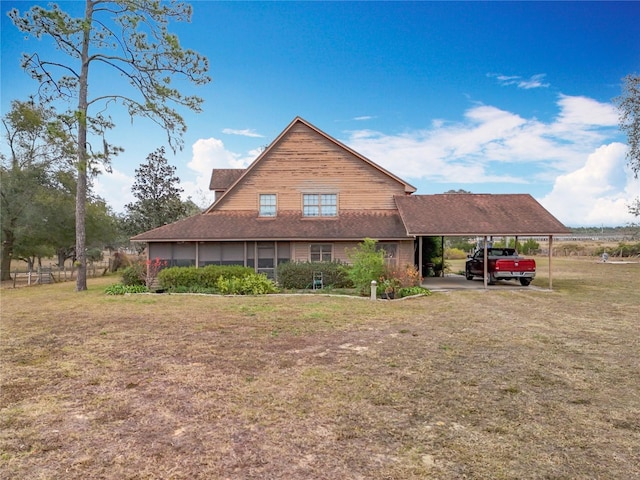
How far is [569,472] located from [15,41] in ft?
81.2

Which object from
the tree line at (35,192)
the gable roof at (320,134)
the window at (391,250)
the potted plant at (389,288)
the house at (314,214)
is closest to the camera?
the potted plant at (389,288)

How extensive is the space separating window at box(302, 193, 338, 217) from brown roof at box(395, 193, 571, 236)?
11.9 ft

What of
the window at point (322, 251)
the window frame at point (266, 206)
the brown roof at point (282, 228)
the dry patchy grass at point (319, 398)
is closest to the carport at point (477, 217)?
the brown roof at point (282, 228)

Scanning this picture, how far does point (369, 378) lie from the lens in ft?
20.6

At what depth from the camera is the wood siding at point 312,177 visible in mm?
22438

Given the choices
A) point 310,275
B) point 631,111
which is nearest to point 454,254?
point 631,111

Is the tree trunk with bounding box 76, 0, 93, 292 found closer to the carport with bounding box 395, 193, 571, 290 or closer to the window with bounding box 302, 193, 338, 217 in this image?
the window with bounding box 302, 193, 338, 217

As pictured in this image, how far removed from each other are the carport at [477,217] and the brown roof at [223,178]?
11616 millimetres

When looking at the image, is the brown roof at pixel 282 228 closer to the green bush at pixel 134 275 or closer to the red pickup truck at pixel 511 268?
the green bush at pixel 134 275

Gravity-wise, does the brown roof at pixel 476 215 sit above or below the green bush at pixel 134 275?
above

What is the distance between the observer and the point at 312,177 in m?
22.5

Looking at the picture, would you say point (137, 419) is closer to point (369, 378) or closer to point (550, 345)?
point (369, 378)

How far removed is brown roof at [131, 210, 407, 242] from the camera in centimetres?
2011

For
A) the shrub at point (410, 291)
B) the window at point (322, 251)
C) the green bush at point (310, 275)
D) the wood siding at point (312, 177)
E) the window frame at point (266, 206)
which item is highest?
the wood siding at point (312, 177)
